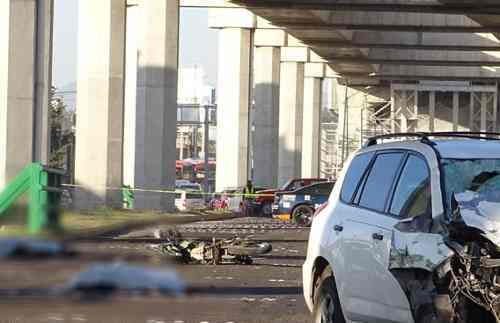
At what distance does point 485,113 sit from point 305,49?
78.3ft

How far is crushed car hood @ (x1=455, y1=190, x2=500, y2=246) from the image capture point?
7617 mm

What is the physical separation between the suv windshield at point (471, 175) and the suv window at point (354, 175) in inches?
46.2

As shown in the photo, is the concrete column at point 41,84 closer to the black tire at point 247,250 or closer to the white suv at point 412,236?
the black tire at point 247,250

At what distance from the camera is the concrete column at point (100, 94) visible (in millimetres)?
49594

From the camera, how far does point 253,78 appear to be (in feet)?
244

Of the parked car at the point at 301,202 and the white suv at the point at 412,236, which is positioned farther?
the parked car at the point at 301,202

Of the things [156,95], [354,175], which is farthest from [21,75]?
[354,175]

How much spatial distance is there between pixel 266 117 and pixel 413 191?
6573cm

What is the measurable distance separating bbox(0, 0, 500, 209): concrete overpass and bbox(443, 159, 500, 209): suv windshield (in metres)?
25.9

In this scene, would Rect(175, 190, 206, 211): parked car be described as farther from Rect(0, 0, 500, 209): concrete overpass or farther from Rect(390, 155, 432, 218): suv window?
Rect(390, 155, 432, 218): suv window

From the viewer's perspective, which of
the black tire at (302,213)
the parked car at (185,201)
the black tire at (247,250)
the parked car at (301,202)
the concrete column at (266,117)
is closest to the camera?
the black tire at (247,250)

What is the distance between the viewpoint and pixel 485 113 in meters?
99.9

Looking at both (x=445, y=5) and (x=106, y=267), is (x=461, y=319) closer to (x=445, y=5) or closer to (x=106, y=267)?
(x=106, y=267)

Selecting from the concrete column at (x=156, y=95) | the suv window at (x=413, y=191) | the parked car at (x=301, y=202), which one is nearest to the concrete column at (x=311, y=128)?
the concrete column at (x=156, y=95)
